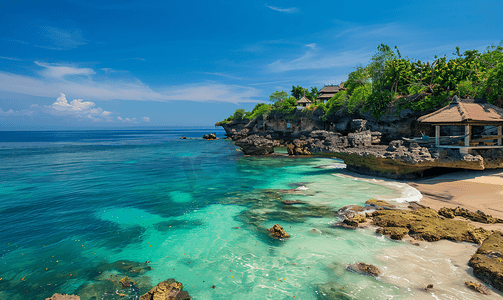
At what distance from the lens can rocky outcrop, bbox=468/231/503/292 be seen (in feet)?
20.4

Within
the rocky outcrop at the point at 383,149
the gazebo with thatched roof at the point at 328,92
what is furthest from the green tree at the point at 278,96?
the rocky outcrop at the point at 383,149

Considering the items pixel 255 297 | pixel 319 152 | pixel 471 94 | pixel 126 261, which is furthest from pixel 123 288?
pixel 471 94

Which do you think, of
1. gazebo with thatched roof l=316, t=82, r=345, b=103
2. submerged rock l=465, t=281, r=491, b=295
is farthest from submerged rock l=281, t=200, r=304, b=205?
gazebo with thatched roof l=316, t=82, r=345, b=103

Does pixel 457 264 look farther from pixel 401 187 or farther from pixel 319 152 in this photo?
pixel 319 152

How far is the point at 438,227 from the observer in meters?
9.47

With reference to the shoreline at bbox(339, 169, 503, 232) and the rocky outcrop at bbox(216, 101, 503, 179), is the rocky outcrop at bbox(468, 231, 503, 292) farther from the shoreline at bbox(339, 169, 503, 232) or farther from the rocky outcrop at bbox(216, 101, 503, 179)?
the rocky outcrop at bbox(216, 101, 503, 179)

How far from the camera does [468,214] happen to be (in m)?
10.8

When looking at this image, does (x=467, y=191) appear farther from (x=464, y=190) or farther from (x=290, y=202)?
(x=290, y=202)

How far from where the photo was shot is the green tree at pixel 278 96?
217ft

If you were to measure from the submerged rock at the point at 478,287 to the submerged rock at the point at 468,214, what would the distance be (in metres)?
5.68

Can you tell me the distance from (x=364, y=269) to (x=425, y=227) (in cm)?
435

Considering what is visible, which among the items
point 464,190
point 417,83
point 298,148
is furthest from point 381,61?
point 464,190

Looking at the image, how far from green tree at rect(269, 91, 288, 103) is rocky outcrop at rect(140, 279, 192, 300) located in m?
63.7

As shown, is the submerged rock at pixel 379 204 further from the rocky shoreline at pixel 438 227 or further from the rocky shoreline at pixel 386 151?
the rocky shoreline at pixel 386 151
